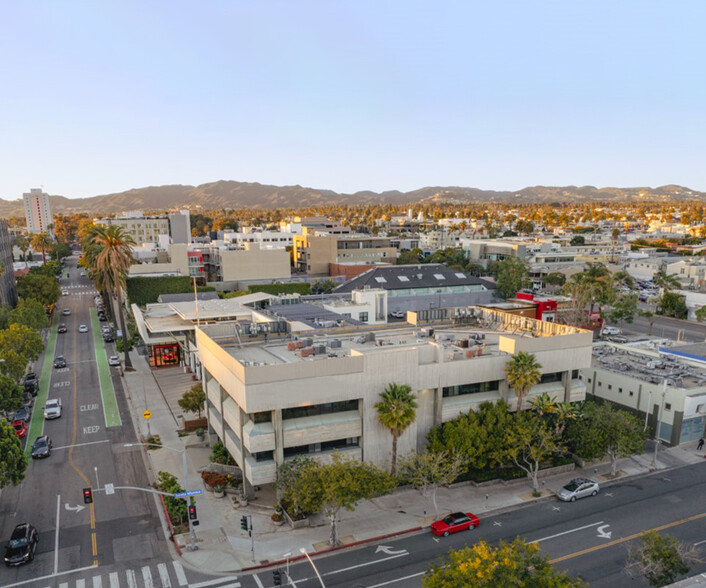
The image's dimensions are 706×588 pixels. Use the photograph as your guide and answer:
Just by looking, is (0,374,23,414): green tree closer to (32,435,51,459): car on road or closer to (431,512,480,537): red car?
(32,435,51,459): car on road

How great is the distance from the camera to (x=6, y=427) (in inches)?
1407

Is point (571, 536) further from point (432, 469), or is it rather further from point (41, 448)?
point (41, 448)

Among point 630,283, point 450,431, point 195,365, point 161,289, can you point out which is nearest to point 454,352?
point 450,431

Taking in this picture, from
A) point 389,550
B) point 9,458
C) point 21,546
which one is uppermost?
→ point 9,458

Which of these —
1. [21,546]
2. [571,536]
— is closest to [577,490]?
[571,536]

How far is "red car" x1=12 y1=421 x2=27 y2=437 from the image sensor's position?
1981 inches

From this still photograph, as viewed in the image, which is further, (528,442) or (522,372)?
(522,372)

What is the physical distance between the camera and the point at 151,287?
108 metres

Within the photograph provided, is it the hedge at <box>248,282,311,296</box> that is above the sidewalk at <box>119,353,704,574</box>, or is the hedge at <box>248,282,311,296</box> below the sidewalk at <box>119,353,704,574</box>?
above

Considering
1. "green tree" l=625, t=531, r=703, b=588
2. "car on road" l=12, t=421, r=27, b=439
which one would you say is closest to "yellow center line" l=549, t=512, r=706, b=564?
"green tree" l=625, t=531, r=703, b=588

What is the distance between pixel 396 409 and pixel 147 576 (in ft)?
62.5

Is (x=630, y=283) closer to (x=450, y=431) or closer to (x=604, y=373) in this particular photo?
(x=604, y=373)

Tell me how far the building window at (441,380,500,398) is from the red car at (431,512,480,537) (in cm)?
980

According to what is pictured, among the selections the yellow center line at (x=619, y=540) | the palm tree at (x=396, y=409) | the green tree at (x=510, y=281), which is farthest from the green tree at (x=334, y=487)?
the green tree at (x=510, y=281)
